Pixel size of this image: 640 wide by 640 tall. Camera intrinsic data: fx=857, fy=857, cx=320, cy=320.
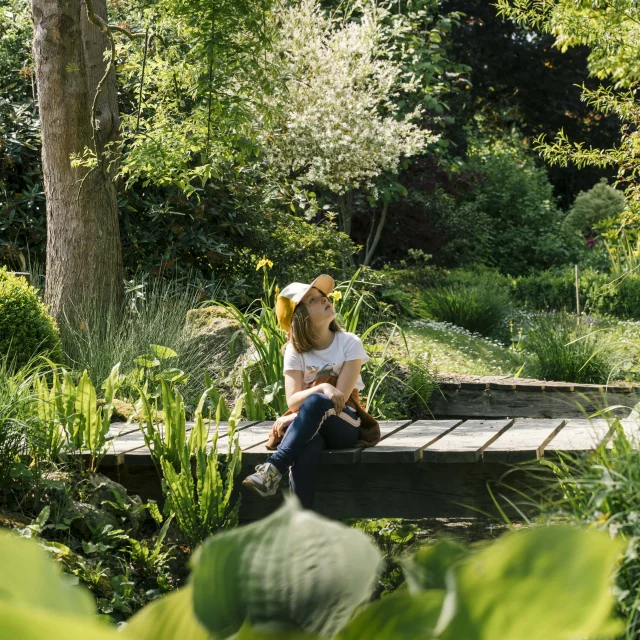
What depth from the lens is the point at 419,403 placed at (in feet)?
22.6

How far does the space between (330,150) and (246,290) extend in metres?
3.72

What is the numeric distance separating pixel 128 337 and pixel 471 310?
17.7 feet

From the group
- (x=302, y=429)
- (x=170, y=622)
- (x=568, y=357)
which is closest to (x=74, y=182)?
(x=302, y=429)

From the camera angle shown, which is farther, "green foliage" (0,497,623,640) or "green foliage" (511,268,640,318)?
"green foliage" (511,268,640,318)

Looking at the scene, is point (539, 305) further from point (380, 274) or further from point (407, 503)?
point (407, 503)

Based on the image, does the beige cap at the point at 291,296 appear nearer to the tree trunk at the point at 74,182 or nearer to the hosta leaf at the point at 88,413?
the hosta leaf at the point at 88,413

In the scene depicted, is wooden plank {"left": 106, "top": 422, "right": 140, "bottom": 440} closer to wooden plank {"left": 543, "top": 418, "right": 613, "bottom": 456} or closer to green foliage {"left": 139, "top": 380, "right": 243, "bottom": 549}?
green foliage {"left": 139, "top": 380, "right": 243, "bottom": 549}

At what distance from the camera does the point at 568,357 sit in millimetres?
7902

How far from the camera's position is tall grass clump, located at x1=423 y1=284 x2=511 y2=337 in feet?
35.5

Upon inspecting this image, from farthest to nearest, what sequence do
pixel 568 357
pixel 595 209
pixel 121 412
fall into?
1. pixel 595 209
2. pixel 568 357
3. pixel 121 412

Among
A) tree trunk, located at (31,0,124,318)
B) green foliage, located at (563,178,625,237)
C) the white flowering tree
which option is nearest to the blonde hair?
tree trunk, located at (31,0,124,318)

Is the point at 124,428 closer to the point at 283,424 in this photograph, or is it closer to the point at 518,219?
the point at 283,424

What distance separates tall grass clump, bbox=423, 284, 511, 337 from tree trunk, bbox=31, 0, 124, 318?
4903 millimetres

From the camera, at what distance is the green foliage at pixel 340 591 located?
0.26 meters
